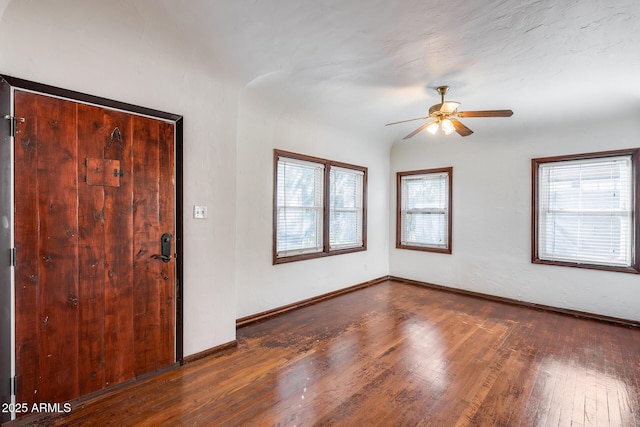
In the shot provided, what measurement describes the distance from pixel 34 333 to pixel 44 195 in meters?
0.88

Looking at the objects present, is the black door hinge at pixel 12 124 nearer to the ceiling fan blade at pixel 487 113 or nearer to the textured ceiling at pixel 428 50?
the textured ceiling at pixel 428 50

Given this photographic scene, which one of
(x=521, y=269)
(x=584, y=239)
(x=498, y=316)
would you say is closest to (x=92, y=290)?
(x=498, y=316)

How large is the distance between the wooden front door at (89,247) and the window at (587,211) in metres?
4.80

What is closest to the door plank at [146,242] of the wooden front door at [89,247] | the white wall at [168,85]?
the wooden front door at [89,247]

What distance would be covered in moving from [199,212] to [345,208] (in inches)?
110

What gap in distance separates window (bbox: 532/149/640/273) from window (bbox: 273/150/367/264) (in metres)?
2.63

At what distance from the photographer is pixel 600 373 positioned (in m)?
2.59

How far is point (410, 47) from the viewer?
2.45 metres

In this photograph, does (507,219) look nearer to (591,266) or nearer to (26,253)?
(591,266)

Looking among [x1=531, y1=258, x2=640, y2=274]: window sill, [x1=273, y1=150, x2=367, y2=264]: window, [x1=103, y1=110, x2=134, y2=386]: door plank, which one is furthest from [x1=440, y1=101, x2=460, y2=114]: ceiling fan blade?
[x1=103, y1=110, x2=134, y2=386]: door plank

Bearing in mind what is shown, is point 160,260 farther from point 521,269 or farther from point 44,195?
point 521,269

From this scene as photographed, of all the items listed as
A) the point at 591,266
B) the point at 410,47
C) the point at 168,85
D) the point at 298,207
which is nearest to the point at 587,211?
the point at 591,266

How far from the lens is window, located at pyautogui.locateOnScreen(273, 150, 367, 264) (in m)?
4.12

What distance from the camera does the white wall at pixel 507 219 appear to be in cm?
390
